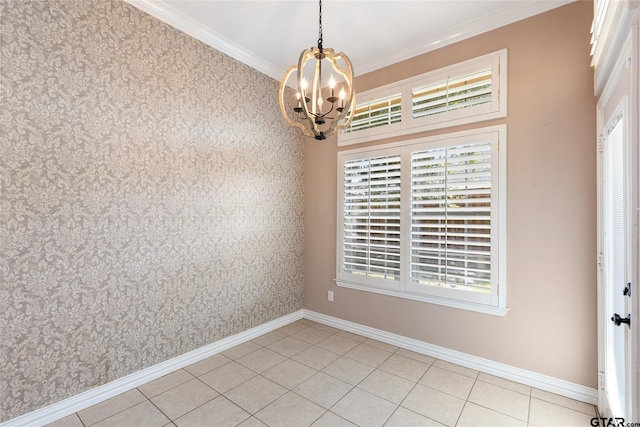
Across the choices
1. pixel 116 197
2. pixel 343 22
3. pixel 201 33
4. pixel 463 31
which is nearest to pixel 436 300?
pixel 463 31

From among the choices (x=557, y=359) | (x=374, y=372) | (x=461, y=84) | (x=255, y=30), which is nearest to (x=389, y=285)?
(x=374, y=372)

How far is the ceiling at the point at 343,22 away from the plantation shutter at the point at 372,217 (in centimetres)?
117

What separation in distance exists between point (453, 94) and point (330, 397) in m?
2.84

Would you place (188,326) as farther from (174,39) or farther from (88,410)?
(174,39)

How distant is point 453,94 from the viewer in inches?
108

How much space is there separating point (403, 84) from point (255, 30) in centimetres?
158

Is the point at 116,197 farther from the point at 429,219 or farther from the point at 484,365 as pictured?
the point at 484,365

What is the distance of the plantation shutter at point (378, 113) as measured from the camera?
312 cm

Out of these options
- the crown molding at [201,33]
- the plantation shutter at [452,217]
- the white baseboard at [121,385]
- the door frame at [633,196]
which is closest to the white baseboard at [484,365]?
the plantation shutter at [452,217]

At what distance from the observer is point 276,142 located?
3557 millimetres

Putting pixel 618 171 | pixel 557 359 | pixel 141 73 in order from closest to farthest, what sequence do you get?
pixel 618 171 → pixel 557 359 → pixel 141 73

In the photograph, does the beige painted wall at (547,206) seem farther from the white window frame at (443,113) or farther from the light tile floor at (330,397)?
the light tile floor at (330,397)

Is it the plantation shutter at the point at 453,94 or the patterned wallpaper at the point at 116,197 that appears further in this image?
the plantation shutter at the point at 453,94

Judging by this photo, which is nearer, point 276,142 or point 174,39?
point 174,39
